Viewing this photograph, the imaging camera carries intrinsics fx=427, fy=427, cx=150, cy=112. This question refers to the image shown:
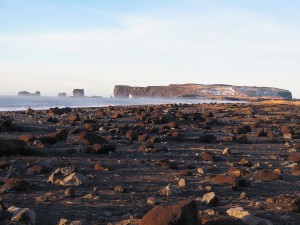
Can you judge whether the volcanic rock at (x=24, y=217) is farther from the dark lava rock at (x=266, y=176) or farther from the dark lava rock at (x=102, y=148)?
the dark lava rock at (x=102, y=148)

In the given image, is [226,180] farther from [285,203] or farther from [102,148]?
[102,148]

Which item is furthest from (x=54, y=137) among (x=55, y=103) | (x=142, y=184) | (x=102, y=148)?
(x=55, y=103)

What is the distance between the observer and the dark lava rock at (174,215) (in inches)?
163

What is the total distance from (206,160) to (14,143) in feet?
15.2

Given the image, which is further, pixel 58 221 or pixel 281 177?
pixel 281 177

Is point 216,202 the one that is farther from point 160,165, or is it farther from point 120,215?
point 160,165

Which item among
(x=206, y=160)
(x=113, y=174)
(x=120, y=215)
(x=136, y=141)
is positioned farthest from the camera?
(x=136, y=141)

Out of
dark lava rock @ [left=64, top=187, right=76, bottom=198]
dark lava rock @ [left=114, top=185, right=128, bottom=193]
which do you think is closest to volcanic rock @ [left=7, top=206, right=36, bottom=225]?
dark lava rock @ [left=64, top=187, right=76, bottom=198]

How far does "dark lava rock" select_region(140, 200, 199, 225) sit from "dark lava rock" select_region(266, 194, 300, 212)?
7.54 ft

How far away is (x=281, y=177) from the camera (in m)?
8.52

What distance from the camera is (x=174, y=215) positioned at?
415 centimetres

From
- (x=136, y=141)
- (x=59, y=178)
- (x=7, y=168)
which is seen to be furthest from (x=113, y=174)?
(x=136, y=141)

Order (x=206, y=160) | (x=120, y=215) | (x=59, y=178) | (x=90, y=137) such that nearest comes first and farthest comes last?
(x=120, y=215), (x=59, y=178), (x=206, y=160), (x=90, y=137)

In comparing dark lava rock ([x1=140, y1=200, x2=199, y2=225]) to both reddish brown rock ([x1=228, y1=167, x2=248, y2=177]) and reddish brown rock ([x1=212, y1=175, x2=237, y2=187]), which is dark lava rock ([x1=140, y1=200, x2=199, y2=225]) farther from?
reddish brown rock ([x1=228, y1=167, x2=248, y2=177])
